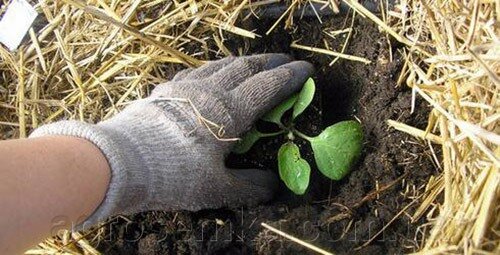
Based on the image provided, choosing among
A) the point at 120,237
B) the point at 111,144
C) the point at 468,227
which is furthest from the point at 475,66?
the point at 120,237

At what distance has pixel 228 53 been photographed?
1.55 m

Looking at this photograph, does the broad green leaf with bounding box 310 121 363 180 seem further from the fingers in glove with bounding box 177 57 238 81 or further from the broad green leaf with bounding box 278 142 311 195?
A: the fingers in glove with bounding box 177 57 238 81

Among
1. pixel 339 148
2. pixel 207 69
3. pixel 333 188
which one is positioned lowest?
pixel 333 188

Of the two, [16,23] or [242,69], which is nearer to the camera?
[242,69]

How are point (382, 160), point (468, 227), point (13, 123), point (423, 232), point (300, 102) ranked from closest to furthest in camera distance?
point (468, 227) < point (423, 232) < point (382, 160) < point (300, 102) < point (13, 123)

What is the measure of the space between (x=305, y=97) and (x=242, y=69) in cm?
15

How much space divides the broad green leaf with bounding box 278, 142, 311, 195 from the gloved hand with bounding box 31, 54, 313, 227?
0.07m

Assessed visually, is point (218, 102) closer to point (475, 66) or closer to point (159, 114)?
point (159, 114)

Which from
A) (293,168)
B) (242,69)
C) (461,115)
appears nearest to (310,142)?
(293,168)

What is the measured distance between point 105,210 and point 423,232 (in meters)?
0.56

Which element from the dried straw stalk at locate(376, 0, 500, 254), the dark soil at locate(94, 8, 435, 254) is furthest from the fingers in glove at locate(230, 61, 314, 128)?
the dried straw stalk at locate(376, 0, 500, 254)

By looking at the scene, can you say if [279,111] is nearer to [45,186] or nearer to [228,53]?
[228,53]

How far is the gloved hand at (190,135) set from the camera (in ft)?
4.10

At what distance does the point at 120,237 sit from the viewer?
4.80ft
